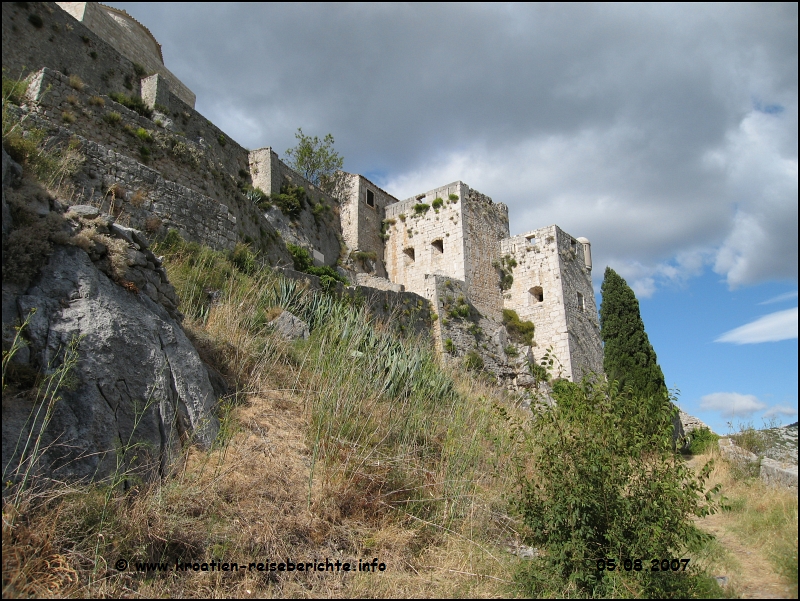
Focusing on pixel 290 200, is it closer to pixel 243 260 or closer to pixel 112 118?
pixel 112 118

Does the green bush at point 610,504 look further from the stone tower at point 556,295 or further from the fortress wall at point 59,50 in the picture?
the stone tower at point 556,295

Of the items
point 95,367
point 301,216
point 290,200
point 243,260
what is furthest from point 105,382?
point 301,216

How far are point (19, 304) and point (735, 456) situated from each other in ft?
22.0

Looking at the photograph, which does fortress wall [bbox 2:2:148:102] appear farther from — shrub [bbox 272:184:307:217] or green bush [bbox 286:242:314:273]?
green bush [bbox 286:242:314:273]

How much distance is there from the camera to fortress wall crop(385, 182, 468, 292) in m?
20.7

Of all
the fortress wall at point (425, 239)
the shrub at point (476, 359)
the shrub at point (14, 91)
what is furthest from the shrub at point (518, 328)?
the shrub at point (14, 91)

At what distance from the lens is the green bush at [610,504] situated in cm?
392

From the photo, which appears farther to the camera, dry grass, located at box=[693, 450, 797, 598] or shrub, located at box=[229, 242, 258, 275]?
shrub, located at box=[229, 242, 258, 275]

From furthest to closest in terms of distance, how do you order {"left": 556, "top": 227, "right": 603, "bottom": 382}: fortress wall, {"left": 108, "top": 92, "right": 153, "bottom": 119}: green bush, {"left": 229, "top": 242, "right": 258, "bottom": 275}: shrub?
{"left": 556, "top": 227, "right": 603, "bottom": 382}: fortress wall < {"left": 108, "top": 92, "right": 153, "bottom": 119}: green bush < {"left": 229, "top": 242, "right": 258, "bottom": 275}: shrub

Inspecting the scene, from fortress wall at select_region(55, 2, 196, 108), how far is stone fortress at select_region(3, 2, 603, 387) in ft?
0.19

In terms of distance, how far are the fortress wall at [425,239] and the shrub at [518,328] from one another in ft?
8.36

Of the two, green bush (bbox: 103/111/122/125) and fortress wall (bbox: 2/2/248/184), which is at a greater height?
fortress wall (bbox: 2/2/248/184)

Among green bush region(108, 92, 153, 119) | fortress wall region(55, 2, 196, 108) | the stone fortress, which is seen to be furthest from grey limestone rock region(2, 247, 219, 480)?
fortress wall region(55, 2, 196, 108)

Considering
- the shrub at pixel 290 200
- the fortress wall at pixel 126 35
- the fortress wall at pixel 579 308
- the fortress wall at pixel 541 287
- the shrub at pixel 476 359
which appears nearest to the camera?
the shrub at pixel 476 359
